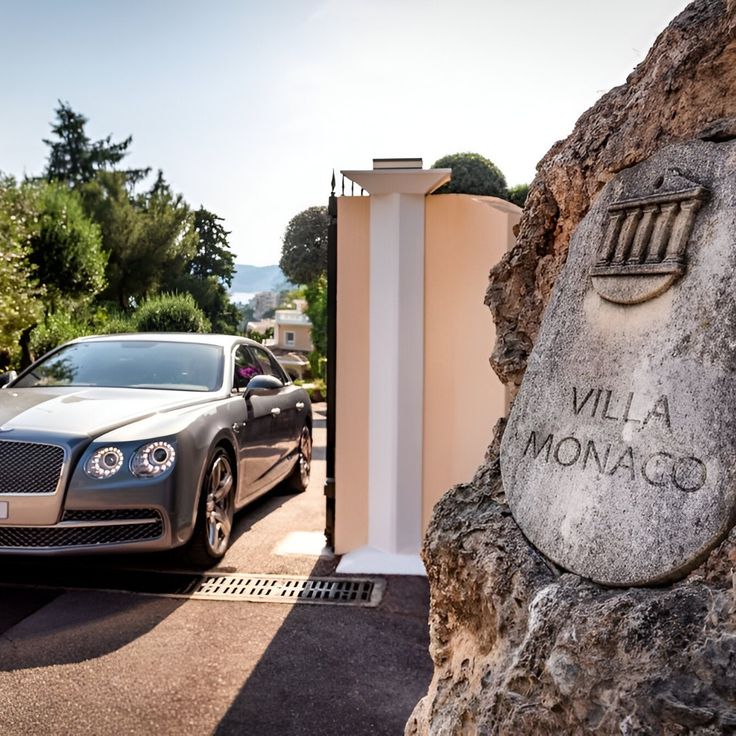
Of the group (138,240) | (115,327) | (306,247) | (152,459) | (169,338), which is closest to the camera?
(152,459)

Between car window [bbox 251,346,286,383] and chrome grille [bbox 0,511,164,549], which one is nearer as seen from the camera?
chrome grille [bbox 0,511,164,549]

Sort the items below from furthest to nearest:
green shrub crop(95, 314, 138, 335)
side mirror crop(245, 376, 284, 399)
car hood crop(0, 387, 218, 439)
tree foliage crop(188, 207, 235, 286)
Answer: tree foliage crop(188, 207, 235, 286) → green shrub crop(95, 314, 138, 335) → side mirror crop(245, 376, 284, 399) → car hood crop(0, 387, 218, 439)

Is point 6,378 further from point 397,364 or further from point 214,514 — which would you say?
point 397,364

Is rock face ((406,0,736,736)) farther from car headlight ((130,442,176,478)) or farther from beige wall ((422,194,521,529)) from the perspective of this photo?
car headlight ((130,442,176,478))

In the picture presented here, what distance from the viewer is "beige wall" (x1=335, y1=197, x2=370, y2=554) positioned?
5.33 metres

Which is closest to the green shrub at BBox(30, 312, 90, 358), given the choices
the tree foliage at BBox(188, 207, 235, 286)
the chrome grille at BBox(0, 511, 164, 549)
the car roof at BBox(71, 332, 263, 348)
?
the car roof at BBox(71, 332, 263, 348)

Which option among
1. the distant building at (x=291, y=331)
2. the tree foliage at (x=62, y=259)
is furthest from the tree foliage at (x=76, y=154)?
the tree foliage at (x=62, y=259)

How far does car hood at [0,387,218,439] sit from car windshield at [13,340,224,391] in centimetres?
19

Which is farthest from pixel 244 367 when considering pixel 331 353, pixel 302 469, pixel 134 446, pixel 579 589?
pixel 579 589

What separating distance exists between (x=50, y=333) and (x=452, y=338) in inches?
499

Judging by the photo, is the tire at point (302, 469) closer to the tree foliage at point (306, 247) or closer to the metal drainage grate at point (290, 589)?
the metal drainage grate at point (290, 589)

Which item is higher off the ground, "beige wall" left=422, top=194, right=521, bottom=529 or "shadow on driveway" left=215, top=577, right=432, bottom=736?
"beige wall" left=422, top=194, right=521, bottom=529

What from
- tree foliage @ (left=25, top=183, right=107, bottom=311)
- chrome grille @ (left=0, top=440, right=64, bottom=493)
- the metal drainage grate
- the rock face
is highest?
tree foliage @ (left=25, top=183, right=107, bottom=311)

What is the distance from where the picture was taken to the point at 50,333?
15664 mm
